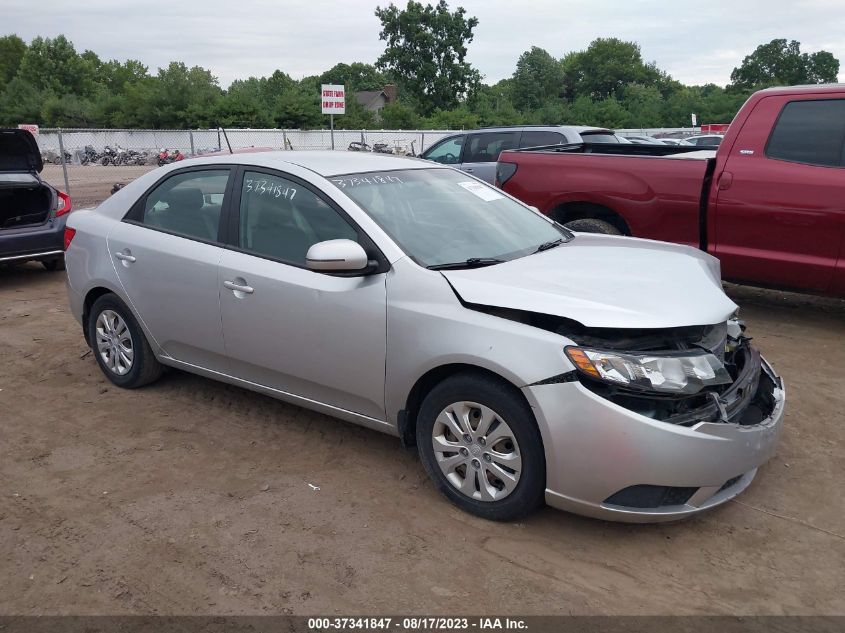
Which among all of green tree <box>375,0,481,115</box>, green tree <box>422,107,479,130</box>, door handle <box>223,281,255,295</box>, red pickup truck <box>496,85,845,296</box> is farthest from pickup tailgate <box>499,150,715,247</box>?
green tree <box>375,0,481,115</box>

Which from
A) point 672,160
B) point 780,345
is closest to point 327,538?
point 780,345

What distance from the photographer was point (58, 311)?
738cm

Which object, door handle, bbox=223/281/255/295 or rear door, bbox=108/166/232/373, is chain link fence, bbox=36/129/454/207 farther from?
door handle, bbox=223/281/255/295

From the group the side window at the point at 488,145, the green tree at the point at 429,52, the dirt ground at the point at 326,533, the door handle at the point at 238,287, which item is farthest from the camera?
the green tree at the point at 429,52

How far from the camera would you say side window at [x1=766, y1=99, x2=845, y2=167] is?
5.78m

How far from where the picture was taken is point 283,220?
404 cm

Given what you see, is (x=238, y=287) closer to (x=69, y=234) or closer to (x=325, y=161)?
(x=325, y=161)

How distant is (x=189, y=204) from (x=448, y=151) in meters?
8.90

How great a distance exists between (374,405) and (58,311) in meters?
5.07

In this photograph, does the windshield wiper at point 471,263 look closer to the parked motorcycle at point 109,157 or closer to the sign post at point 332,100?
the sign post at point 332,100

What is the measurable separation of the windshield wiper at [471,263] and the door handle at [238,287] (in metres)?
1.09

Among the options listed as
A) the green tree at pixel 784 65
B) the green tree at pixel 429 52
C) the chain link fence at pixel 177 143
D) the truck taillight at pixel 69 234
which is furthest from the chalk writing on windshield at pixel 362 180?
the green tree at pixel 784 65

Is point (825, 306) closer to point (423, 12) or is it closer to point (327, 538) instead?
point (327, 538)

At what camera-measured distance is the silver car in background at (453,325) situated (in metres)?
2.99
